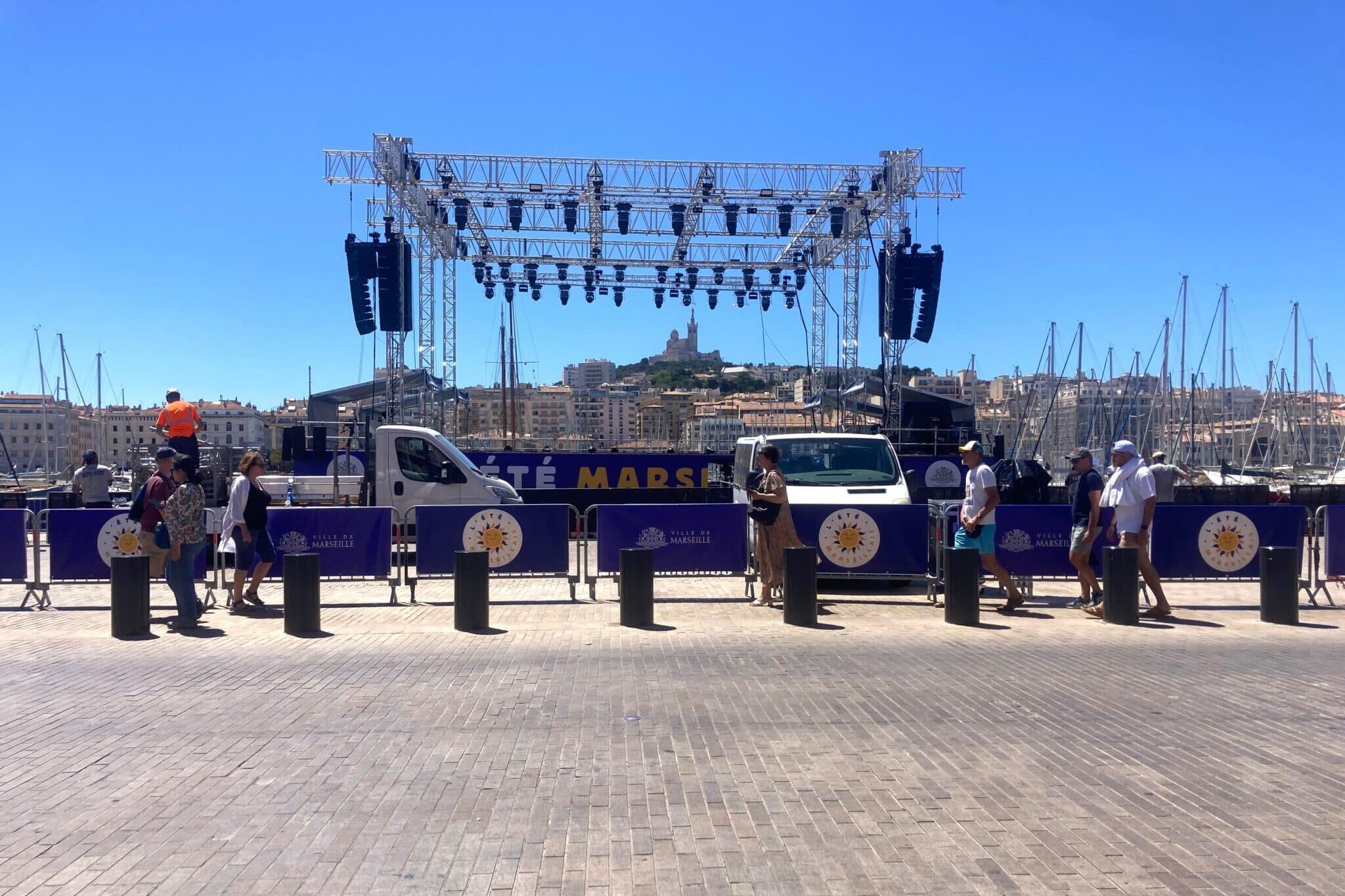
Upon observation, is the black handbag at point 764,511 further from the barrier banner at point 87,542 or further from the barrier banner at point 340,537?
the barrier banner at point 87,542

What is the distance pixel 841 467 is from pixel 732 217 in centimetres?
1671

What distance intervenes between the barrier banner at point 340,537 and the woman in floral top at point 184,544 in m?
1.76

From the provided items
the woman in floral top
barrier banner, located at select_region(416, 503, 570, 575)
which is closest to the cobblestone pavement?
the woman in floral top

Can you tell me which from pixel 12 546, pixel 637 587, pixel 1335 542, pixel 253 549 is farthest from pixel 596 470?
pixel 1335 542

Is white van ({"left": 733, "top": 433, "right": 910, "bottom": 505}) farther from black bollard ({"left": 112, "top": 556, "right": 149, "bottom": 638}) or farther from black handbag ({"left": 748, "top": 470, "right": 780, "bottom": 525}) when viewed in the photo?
black bollard ({"left": 112, "top": 556, "right": 149, "bottom": 638})

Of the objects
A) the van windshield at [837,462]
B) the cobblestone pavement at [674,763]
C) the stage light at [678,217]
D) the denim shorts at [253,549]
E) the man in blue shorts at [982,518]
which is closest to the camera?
the cobblestone pavement at [674,763]

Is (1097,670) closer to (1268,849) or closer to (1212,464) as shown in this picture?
(1268,849)

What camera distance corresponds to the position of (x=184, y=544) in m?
10.8

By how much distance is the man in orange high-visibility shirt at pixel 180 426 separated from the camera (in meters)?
15.3

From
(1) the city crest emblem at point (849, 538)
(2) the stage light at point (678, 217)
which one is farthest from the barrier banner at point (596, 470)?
(1) the city crest emblem at point (849, 538)

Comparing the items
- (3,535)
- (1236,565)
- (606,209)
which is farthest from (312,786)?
(606,209)

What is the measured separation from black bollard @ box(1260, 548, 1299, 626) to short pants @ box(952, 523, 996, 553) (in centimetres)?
295

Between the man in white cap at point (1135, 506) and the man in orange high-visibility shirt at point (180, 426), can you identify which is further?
the man in orange high-visibility shirt at point (180, 426)

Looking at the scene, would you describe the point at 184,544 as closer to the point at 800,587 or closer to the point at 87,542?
the point at 87,542
